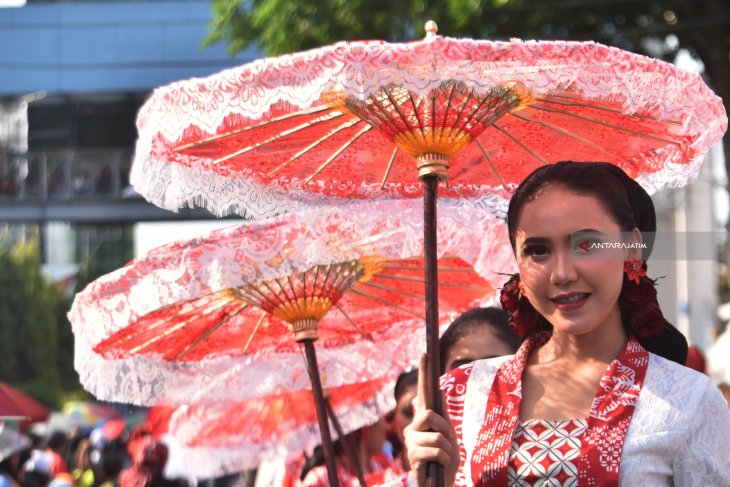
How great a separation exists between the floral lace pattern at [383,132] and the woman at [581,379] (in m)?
0.47

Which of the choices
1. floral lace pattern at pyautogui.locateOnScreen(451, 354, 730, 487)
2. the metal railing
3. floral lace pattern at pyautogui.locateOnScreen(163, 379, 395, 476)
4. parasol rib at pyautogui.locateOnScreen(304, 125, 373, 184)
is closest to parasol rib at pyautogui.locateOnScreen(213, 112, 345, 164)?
parasol rib at pyautogui.locateOnScreen(304, 125, 373, 184)

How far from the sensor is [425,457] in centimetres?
263

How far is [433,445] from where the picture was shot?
262 centimetres

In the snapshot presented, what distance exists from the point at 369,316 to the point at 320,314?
490 millimetres

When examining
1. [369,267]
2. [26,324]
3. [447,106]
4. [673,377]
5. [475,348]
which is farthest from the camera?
[26,324]

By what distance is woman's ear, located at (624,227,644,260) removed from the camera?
104 inches

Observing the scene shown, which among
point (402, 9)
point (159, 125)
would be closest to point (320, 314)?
point (159, 125)

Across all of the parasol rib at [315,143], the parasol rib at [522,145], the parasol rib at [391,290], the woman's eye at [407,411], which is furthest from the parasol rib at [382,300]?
the parasol rib at [522,145]

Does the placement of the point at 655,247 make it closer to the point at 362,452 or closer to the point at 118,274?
the point at 118,274

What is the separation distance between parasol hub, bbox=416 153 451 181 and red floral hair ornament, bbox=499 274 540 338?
68 centimetres

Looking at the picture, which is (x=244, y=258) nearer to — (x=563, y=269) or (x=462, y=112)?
(x=462, y=112)

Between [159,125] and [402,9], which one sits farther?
[402,9]

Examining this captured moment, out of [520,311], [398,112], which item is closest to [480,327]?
[398,112]

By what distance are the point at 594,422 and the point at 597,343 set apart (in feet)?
0.69
